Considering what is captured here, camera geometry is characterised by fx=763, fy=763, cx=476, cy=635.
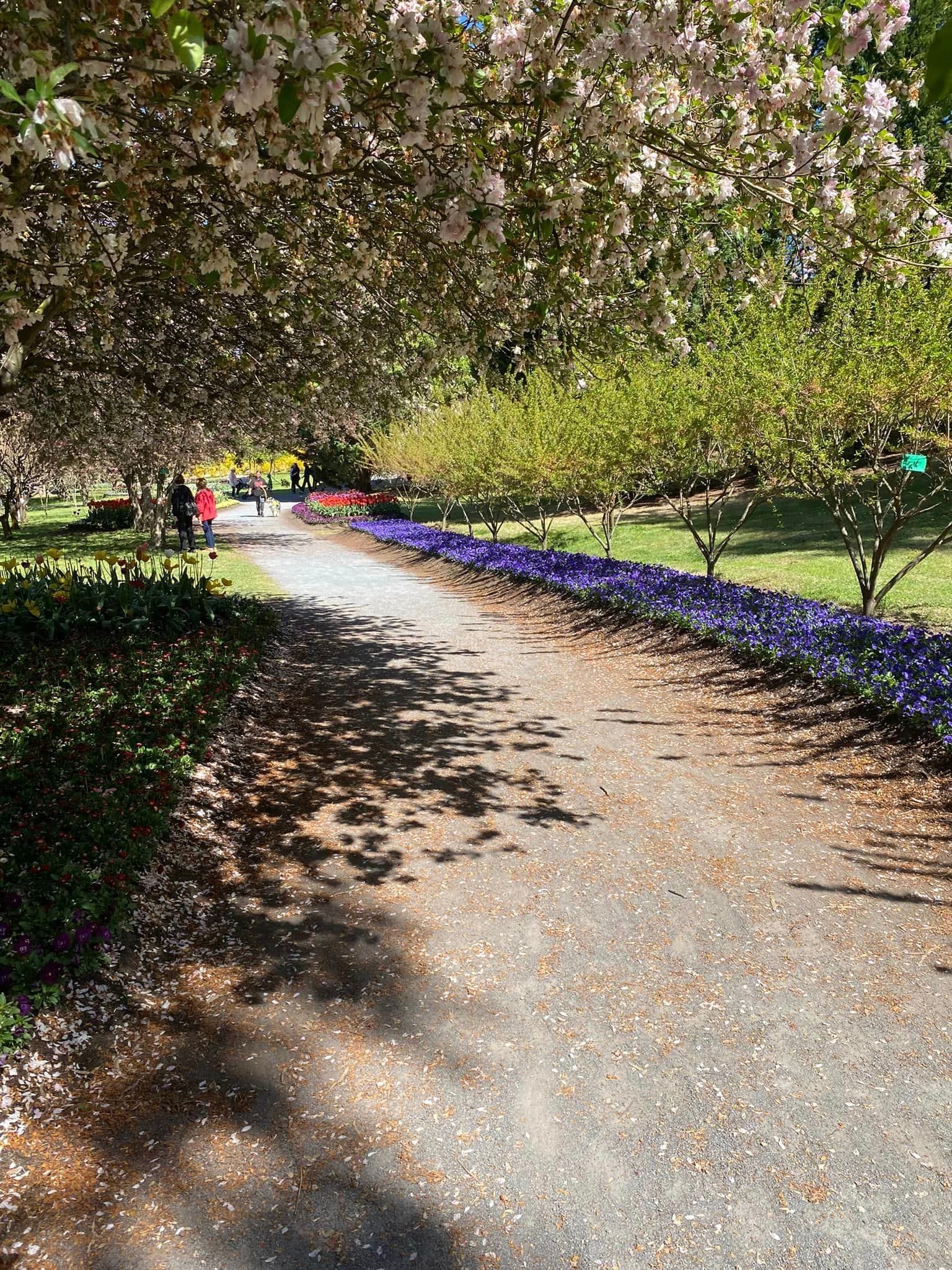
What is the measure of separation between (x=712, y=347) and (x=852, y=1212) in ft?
28.2

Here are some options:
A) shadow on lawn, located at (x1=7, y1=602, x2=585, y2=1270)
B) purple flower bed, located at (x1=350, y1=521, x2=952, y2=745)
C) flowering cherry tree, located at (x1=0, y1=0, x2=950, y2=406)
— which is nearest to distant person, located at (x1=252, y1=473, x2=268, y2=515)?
purple flower bed, located at (x1=350, y1=521, x2=952, y2=745)

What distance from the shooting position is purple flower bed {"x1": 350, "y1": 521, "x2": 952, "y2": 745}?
636 cm

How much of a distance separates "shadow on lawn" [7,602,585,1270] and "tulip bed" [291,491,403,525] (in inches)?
1144

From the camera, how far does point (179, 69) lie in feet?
10.4

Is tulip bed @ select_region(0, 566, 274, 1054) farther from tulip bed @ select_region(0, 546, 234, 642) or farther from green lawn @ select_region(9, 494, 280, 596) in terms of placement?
green lawn @ select_region(9, 494, 280, 596)

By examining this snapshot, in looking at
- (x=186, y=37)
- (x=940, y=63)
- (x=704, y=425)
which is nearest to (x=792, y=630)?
(x=704, y=425)

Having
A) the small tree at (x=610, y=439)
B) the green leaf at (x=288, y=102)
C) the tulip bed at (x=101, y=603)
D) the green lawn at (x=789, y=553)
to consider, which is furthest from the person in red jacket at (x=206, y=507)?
the green leaf at (x=288, y=102)

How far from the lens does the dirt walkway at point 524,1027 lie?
252 cm

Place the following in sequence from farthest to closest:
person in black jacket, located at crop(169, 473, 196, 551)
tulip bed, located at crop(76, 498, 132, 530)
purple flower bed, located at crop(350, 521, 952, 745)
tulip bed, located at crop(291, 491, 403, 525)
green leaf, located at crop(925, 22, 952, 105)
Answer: tulip bed, located at crop(291, 491, 403, 525) → tulip bed, located at crop(76, 498, 132, 530) → person in black jacket, located at crop(169, 473, 196, 551) → purple flower bed, located at crop(350, 521, 952, 745) → green leaf, located at crop(925, 22, 952, 105)

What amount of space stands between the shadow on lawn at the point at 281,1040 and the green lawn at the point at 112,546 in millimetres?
9757

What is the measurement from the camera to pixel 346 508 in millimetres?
35844

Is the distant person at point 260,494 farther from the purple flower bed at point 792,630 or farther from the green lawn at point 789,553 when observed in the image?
the purple flower bed at point 792,630

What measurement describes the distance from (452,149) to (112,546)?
21.4m

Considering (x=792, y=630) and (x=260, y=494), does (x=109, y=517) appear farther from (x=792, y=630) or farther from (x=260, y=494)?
(x=792, y=630)
